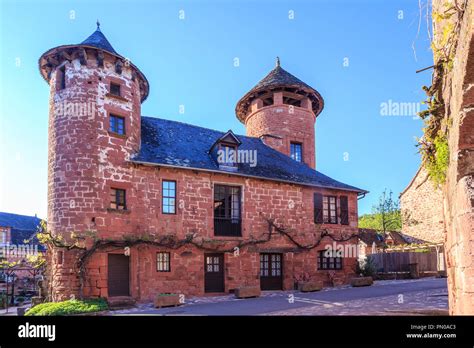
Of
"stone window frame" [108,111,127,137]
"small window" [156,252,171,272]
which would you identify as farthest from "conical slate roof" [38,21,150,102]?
"small window" [156,252,171,272]

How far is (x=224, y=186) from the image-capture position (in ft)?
64.5

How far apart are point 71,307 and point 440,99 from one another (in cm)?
1341

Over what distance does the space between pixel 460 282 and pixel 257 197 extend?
16968 mm

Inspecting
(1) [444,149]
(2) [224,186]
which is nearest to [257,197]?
(2) [224,186]

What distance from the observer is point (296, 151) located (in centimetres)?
2692

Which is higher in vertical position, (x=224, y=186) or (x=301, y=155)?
(x=301, y=155)

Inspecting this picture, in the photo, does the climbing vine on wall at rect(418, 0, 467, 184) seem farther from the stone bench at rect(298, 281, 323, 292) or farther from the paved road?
the stone bench at rect(298, 281, 323, 292)

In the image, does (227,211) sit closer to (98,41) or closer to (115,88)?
(115,88)

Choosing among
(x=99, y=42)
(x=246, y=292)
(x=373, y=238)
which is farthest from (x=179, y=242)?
(x=373, y=238)

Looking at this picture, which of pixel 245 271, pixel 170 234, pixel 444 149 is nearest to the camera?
pixel 444 149

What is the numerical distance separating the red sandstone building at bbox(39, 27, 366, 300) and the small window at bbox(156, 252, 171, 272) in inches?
2.1

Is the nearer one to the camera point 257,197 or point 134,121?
point 134,121

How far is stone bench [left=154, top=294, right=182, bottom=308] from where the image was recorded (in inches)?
581
